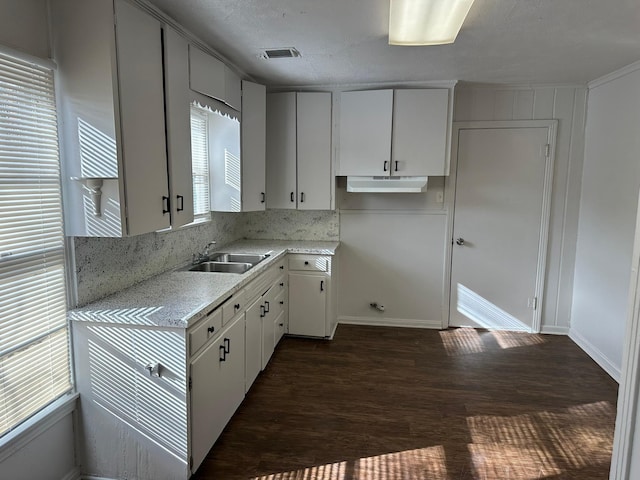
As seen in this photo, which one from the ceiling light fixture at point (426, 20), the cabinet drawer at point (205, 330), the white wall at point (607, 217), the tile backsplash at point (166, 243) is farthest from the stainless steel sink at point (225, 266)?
the white wall at point (607, 217)

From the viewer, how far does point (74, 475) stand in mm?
2025

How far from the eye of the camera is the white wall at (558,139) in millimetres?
3801

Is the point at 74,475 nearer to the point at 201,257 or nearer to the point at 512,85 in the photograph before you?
the point at 201,257

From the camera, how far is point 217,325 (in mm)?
2211

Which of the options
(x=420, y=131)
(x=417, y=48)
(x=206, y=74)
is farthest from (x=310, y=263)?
(x=417, y=48)

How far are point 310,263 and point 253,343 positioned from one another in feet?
3.73

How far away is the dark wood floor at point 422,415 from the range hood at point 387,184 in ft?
4.82

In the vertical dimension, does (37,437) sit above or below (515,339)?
above

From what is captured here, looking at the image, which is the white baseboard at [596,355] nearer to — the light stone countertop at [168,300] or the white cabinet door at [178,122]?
the light stone countertop at [168,300]

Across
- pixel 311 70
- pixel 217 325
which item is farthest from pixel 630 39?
pixel 217 325

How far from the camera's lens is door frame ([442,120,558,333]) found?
12.6ft

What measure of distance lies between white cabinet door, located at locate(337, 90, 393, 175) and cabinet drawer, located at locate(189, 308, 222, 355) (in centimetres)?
218

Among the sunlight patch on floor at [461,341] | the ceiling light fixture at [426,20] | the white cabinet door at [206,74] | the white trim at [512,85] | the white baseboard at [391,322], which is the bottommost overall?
the sunlight patch on floor at [461,341]

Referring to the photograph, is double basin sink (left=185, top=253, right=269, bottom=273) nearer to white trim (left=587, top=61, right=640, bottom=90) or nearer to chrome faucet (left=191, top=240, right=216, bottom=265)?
chrome faucet (left=191, top=240, right=216, bottom=265)
